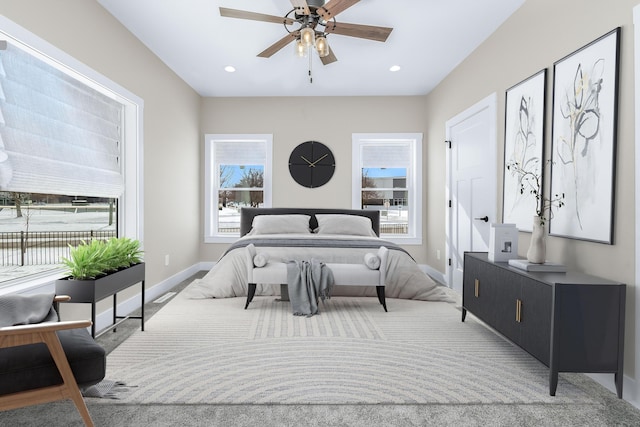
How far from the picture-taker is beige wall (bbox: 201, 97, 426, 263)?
6.14 m

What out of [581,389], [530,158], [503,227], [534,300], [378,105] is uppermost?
[378,105]

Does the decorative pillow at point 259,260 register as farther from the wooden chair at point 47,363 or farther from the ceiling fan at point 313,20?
the wooden chair at point 47,363

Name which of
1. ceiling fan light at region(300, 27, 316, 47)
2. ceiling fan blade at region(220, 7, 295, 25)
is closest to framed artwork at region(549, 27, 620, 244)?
ceiling fan light at region(300, 27, 316, 47)

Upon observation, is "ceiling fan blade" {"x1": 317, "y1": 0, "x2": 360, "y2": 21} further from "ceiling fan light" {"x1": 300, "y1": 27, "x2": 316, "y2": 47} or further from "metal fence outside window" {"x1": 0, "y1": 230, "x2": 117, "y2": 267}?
"metal fence outside window" {"x1": 0, "y1": 230, "x2": 117, "y2": 267}

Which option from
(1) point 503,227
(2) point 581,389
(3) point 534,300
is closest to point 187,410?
(3) point 534,300

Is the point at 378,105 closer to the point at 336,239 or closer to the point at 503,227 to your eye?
the point at 336,239

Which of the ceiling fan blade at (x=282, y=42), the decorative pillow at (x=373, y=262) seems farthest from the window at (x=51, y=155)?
the decorative pillow at (x=373, y=262)

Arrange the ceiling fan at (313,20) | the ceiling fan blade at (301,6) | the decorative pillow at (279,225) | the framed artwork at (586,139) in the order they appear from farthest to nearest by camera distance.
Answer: the decorative pillow at (279,225) → the ceiling fan at (313,20) → the ceiling fan blade at (301,6) → the framed artwork at (586,139)

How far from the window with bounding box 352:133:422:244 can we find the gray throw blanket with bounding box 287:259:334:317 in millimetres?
2544

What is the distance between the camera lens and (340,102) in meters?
6.16

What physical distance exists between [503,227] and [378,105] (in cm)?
370

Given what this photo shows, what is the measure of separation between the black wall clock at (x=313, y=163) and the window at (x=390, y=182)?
414 millimetres

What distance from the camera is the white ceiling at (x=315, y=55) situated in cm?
339

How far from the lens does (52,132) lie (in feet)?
9.31
